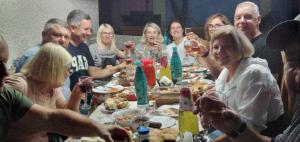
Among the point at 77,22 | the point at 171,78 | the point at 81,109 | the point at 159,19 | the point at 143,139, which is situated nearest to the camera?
the point at 143,139

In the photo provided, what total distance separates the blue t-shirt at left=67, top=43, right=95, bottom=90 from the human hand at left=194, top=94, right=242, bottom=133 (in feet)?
4.79

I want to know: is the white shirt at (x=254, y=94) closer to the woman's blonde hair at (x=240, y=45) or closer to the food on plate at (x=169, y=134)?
the woman's blonde hair at (x=240, y=45)

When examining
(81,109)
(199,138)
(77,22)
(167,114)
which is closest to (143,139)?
(199,138)

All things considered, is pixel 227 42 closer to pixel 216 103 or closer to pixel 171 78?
pixel 216 103

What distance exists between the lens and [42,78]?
58.8 inches

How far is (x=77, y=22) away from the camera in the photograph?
8.49 feet

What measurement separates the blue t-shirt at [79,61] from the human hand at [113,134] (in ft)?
4.44

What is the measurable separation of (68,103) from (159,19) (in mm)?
2059

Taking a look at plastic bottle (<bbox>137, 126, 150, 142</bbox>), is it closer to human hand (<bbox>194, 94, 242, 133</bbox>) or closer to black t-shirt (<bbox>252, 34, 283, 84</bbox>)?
human hand (<bbox>194, 94, 242, 133</bbox>)

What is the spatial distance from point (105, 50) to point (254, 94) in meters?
1.80

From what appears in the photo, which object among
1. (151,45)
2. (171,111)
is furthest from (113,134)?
(151,45)

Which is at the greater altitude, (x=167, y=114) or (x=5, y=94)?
(x=5, y=94)

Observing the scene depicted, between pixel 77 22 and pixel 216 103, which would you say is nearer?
pixel 216 103

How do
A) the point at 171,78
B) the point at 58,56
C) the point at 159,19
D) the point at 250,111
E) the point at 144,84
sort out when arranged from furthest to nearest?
the point at 159,19, the point at 171,78, the point at 144,84, the point at 58,56, the point at 250,111
